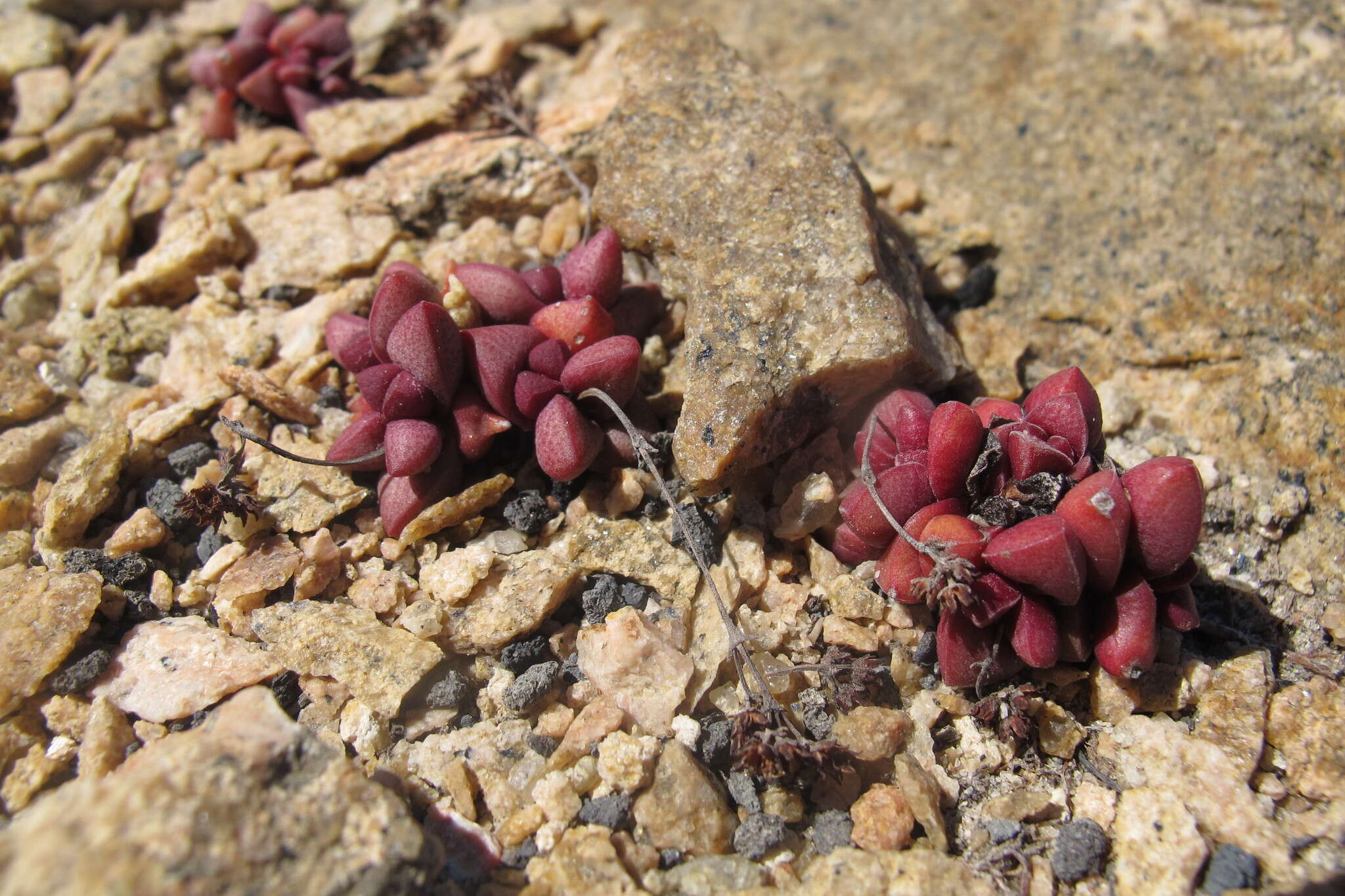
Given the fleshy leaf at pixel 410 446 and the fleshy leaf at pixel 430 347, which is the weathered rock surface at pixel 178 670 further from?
the fleshy leaf at pixel 430 347

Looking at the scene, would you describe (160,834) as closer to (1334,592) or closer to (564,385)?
(564,385)

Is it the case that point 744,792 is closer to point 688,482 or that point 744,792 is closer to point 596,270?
point 688,482

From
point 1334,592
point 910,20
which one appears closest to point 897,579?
point 1334,592

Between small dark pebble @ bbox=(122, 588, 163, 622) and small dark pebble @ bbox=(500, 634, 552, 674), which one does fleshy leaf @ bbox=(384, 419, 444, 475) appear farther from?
small dark pebble @ bbox=(122, 588, 163, 622)

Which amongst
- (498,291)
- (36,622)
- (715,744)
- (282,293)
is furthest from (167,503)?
(715,744)

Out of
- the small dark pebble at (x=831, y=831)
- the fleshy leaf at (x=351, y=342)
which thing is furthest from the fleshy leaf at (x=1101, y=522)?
the fleshy leaf at (x=351, y=342)

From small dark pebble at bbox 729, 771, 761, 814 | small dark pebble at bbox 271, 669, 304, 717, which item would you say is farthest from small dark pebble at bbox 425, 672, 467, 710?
small dark pebble at bbox 729, 771, 761, 814
